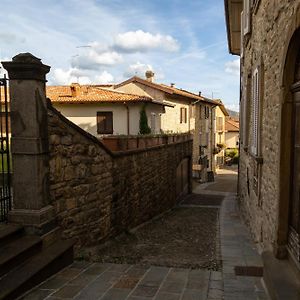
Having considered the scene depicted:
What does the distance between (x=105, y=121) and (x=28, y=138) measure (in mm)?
17043

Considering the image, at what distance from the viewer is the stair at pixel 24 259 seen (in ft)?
12.3

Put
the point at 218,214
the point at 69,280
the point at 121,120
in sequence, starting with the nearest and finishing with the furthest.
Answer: the point at 69,280, the point at 218,214, the point at 121,120

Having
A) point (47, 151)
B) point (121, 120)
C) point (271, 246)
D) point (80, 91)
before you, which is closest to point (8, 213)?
point (47, 151)

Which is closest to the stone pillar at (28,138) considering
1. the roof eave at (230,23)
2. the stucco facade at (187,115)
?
the roof eave at (230,23)

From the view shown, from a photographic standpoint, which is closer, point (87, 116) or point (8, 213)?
point (8, 213)

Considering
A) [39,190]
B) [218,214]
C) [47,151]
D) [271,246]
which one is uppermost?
[47,151]

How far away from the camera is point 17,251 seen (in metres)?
4.09

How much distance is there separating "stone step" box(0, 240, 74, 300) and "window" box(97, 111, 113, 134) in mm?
16628

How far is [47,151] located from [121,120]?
16.5 metres

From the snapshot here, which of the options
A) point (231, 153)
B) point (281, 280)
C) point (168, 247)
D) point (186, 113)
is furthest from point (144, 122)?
point (231, 153)

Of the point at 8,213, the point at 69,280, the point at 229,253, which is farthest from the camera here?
the point at 229,253

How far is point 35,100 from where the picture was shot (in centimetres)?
459

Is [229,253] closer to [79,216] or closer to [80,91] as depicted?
[79,216]

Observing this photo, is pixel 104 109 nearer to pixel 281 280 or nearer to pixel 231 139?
pixel 281 280
